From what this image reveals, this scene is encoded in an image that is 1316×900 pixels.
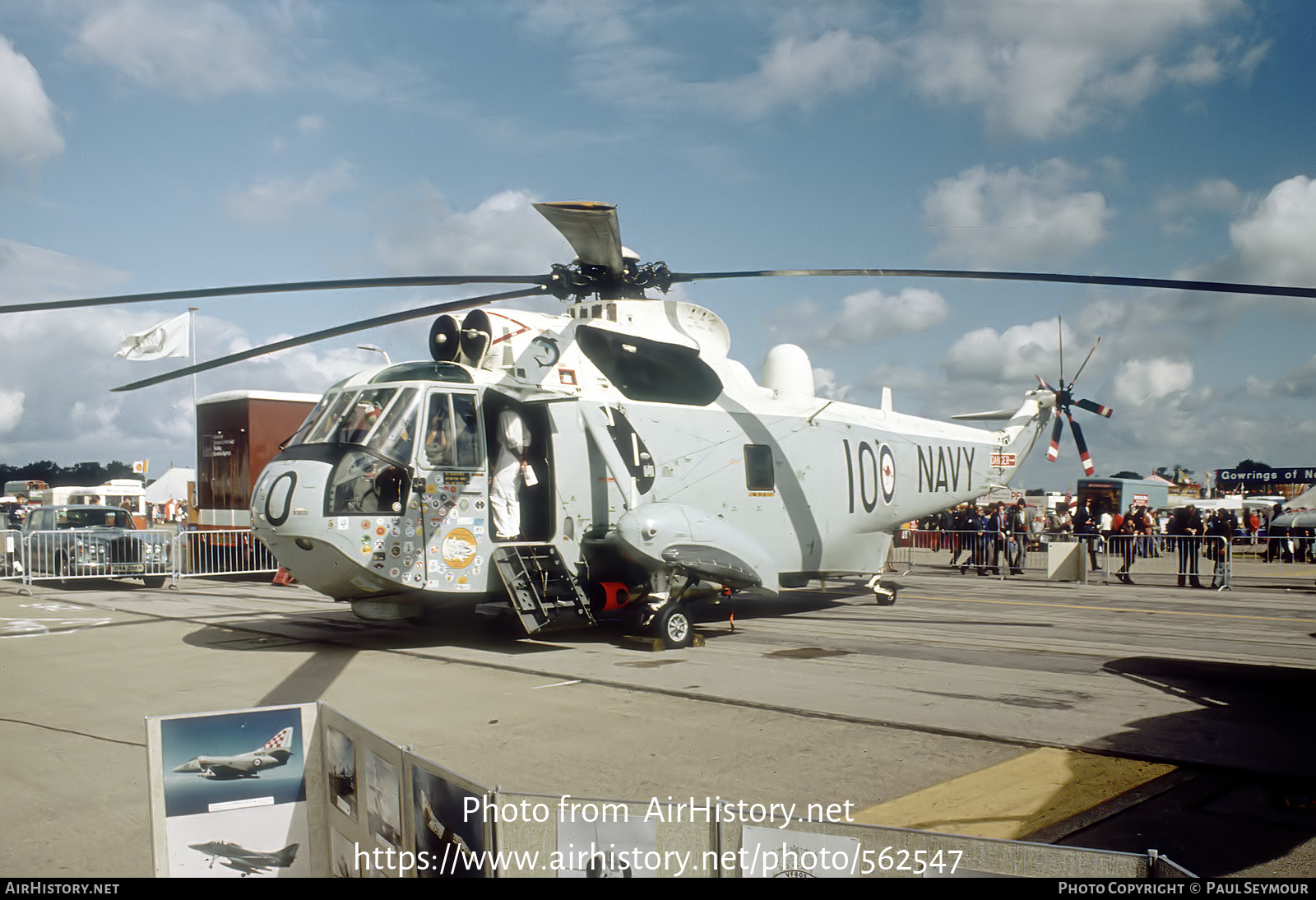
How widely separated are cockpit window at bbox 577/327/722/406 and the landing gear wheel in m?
2.91

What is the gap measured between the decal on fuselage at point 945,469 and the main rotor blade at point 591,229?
7.88 meters

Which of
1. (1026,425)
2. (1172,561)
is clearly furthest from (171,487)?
(1172,561)

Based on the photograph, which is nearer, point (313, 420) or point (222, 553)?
point (313, 420)

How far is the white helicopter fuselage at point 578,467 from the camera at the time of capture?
32.7ft

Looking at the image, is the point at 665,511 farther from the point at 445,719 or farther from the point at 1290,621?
the point at 1290,621

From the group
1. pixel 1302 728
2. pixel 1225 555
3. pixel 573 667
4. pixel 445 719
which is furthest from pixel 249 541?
pixel 1225 555

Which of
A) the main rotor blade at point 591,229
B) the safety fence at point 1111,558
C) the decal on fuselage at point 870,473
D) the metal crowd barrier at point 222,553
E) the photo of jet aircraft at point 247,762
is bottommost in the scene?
the safety fence at point 1111,558

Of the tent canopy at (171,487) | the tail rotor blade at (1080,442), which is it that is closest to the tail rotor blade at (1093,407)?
the tail rotor blade at (1080,442)

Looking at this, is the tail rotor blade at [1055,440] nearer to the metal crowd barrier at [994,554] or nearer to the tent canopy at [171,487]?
the metal crowd barrier at [994,554]

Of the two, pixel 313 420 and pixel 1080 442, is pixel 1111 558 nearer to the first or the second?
pixel 1080 442

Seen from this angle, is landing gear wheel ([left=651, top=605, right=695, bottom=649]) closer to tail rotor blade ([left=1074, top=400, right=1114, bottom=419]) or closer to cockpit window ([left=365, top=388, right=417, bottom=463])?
cockpit window ([left=365, top=388, right=417, bottom=463])

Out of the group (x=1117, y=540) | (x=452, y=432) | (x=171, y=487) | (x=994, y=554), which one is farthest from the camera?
(x=171, y=487)

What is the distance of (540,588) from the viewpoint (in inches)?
420

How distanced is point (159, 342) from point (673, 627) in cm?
1694
